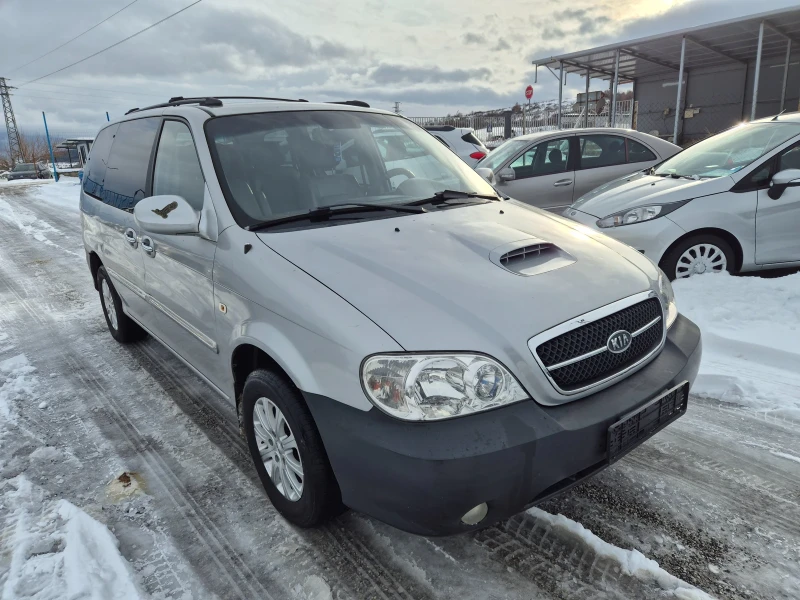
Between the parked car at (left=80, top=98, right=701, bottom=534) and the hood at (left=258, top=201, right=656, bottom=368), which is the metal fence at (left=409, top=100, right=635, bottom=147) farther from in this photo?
the hood at (left=258, top=201, right=656, bottom=368)

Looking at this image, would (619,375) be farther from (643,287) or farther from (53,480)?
(53,480)

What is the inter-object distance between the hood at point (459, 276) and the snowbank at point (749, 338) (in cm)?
153

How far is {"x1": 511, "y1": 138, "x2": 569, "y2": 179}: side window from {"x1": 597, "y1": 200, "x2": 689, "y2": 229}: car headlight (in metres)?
2.88

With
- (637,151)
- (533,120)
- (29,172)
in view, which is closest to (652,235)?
(637,151)

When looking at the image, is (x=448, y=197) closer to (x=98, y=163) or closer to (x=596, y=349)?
(x=596, y=349)

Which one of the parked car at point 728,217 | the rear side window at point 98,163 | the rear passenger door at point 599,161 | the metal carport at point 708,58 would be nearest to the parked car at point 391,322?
the rear side window at point 98,163

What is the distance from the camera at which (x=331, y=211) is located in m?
2.75

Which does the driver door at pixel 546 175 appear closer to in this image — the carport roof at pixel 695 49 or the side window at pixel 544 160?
the side window at pixel 544 160

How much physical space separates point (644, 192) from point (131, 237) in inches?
184

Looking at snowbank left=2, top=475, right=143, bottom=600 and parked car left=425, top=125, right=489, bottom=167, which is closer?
snowbank left=2, top=475, right=143, bottom=600

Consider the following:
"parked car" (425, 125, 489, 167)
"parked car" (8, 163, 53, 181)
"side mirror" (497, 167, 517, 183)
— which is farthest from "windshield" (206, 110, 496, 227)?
"parked car" (8, 163, 53, 181)

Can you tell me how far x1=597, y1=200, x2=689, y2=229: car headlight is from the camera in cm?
521

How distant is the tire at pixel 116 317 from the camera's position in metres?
4.71

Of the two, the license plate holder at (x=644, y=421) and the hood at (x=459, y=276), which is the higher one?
the hood at (x=459, y=276)
